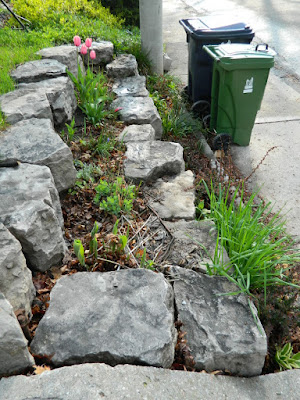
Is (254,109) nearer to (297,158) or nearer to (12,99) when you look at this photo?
(297,158)

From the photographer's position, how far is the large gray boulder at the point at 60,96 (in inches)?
148

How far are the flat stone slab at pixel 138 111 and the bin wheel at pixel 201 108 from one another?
103cm

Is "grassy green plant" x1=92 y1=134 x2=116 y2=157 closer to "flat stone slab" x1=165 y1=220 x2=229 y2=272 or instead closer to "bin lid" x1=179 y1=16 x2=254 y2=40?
"flat stone slab" x1=165 y1=220 x2=229 y2=272

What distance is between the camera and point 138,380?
1.77 metres

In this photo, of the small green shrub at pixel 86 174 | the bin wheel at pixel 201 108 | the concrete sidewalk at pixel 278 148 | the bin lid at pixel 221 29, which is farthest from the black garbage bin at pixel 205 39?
the small green shrub at pixel 86 174

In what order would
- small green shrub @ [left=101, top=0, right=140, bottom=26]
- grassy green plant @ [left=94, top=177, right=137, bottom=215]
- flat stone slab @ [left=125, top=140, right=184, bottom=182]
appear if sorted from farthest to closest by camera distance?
small green shrub @ [left=101, top=0, right=140, bottom=26] < flat stone slab @ [left=125, top=140, right=184, bottom=182] < grassy green plant @ [left=94, top=177, right=137, bottom=215]

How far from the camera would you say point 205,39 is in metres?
5.06

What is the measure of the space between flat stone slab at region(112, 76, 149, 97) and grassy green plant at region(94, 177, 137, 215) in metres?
2.10

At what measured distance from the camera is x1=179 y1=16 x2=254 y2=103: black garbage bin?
5.05 m

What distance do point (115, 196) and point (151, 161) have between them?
30.9 inches

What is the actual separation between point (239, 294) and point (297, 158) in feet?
9.11

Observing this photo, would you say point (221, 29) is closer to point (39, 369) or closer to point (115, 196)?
point (115, 196)

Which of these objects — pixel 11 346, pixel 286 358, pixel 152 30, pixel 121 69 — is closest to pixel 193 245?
pixel 286 358

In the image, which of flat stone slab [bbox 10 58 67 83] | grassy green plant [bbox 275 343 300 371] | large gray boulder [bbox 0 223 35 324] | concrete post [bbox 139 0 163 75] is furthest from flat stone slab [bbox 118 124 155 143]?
concrete post [bbox 139 0 163 75]
